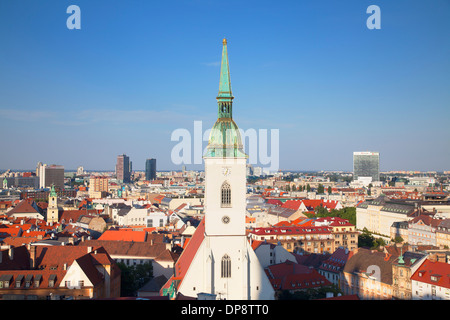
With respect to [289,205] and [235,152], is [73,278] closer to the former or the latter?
[235,152]

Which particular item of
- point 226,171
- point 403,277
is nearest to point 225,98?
point 226,171

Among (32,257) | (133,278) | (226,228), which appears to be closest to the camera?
(226,228)

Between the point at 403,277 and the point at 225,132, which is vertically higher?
the point at 225,132

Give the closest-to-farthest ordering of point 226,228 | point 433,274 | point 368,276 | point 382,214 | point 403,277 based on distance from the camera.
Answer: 1. point 226,228
2. point 433,274
3. point 403,277
4. point 368,276
5. point 382,214

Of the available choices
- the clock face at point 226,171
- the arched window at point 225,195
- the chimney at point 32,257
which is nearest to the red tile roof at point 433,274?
the arched window at point 225,195

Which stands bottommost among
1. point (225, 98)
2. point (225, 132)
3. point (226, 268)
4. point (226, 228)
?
point (226, 268)

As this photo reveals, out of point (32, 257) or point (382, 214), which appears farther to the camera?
point (382, 214)

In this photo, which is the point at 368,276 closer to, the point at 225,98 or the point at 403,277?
the point at 403,277
